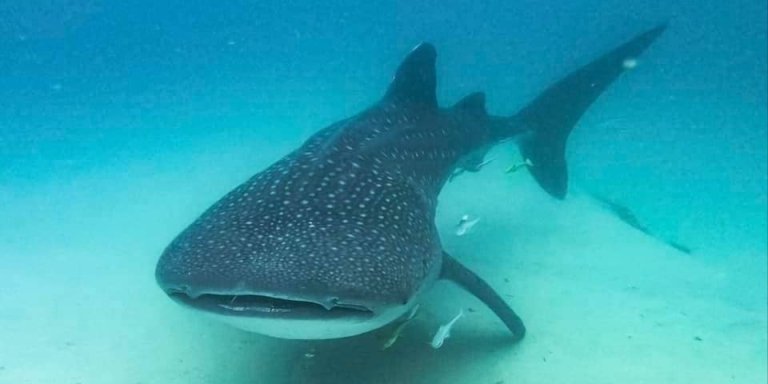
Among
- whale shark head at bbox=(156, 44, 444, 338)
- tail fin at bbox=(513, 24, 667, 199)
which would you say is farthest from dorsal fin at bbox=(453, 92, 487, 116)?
whale shark head at bbox=(156, 44, 444, 338)

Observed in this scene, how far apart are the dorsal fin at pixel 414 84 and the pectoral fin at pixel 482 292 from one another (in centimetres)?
207

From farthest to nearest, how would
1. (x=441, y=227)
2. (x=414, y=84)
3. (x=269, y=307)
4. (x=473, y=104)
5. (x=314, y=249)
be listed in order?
(x=441, y=227) < (x=473, y=104) < (x=414, y=84) < (x=314, y=249) < (x=269, y=307)

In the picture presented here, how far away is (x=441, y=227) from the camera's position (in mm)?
8234

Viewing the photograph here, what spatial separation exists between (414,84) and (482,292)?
2.41 meters

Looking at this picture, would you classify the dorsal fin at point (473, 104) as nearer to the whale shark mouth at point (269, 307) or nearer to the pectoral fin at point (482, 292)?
the pectoral fin at point (482, 292)

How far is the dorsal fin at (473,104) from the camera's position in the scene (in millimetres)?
7070

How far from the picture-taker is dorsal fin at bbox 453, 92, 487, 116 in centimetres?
707

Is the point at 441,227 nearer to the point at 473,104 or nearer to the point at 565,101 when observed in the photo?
the point at 473,104

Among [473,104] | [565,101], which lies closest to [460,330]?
[473,104]

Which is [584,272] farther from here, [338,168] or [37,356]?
[37,356]

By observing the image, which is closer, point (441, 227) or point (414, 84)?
point (414, 84)

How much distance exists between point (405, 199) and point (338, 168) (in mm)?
513

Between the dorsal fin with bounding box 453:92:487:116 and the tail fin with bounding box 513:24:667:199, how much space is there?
44.7 inches

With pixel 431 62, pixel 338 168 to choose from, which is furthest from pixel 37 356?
pixel 431 62
